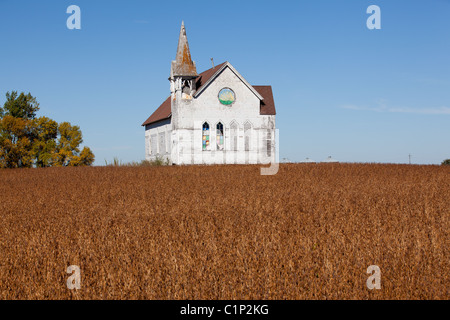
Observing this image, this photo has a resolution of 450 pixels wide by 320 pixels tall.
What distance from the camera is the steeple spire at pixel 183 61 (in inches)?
1147

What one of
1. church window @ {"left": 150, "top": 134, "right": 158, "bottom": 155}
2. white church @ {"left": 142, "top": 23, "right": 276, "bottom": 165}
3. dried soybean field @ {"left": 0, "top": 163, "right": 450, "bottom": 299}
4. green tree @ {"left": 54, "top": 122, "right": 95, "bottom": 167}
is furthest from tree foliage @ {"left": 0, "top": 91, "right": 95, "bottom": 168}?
dried soybean field @ {"left": 0, "top": 163, "right": 450, "bottom": 299}

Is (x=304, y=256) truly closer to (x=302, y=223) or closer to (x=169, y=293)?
(x=169, y=293)

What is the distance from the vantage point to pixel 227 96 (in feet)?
96.2

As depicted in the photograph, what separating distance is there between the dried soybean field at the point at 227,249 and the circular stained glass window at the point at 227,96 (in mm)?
19477

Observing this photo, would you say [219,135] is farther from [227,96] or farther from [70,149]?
[70,149]

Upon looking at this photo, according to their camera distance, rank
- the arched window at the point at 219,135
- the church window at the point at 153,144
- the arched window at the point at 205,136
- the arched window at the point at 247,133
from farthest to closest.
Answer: the church window at the point at 153,144 < the arched window at the point at 247,133 < the arched window at the point at 219,135 < the arched window at the point at 205,136

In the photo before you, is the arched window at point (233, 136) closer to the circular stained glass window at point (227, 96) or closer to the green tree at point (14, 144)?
the circular stained glass window at point (227, 96)

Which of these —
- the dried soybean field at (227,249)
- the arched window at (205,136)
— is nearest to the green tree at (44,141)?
the arched window at (205,136)

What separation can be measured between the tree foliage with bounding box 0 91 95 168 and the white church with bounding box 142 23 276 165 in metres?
14.7

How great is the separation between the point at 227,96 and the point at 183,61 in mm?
3728

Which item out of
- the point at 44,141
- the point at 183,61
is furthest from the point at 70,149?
the point at 183,61

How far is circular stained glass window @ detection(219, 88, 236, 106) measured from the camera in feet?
96.1
